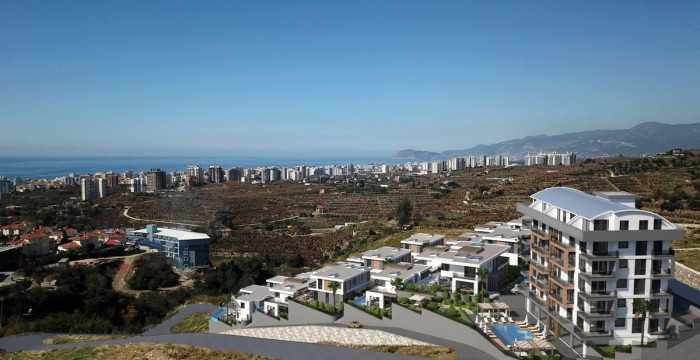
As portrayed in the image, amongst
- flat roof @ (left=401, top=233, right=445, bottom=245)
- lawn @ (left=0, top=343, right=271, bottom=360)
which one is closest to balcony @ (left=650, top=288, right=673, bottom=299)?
lawn @ (left=0, top=343, right=271, bottom=360)

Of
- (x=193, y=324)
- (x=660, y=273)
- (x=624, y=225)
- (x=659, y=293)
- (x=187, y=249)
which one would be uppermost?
(x=624, y=225)

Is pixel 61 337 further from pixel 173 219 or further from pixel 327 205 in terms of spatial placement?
pixel 327 205

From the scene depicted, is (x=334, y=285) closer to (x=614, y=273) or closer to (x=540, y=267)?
(x=540, y=267)

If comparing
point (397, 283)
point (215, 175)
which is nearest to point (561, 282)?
point (397, 283)

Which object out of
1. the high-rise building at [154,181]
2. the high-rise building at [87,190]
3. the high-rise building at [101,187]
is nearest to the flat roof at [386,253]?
the high-rise building at [87,190]

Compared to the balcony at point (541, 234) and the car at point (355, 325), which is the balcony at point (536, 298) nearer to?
the balcony at point (541, 234)

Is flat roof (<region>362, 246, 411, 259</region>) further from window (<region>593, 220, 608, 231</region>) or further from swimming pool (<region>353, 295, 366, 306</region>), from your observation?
window (<region>593, 220, 608, 231</region>)
